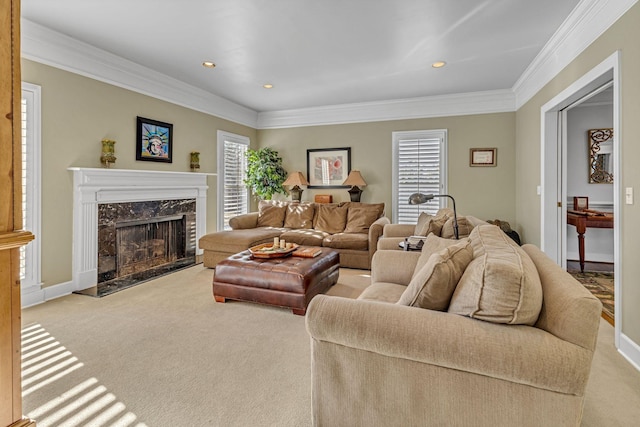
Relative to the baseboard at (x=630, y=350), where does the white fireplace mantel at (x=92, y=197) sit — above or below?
above

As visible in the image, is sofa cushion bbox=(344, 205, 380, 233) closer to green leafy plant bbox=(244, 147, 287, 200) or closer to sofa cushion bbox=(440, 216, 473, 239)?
green leafy plant bbox=(244, 147, 287, 200)

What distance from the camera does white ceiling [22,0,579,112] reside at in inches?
111

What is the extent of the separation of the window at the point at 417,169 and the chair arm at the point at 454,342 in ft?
15.0

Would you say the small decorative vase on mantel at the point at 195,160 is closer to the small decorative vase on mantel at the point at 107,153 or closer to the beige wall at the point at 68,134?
the beige wall at the point at 68,134

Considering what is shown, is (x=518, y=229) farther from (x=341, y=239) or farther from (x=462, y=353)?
(x=462, y=353)

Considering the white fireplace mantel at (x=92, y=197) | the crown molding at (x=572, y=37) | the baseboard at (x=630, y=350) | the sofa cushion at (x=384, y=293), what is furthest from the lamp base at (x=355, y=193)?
the baseboard at (x=630, y=350)

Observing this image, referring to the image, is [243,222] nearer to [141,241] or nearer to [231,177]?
[231,177]

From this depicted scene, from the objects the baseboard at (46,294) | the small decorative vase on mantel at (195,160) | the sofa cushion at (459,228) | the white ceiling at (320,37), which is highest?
the white ceiling at (320,37)

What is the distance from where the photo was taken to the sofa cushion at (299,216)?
5.55 m

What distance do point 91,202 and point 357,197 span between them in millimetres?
3924

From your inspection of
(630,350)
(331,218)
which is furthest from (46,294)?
(630,350)

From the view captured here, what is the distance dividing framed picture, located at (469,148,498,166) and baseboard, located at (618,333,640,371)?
3451 millimetres

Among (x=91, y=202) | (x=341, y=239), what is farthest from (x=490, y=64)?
(x=91, y=202)

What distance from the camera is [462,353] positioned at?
1.21 metres
